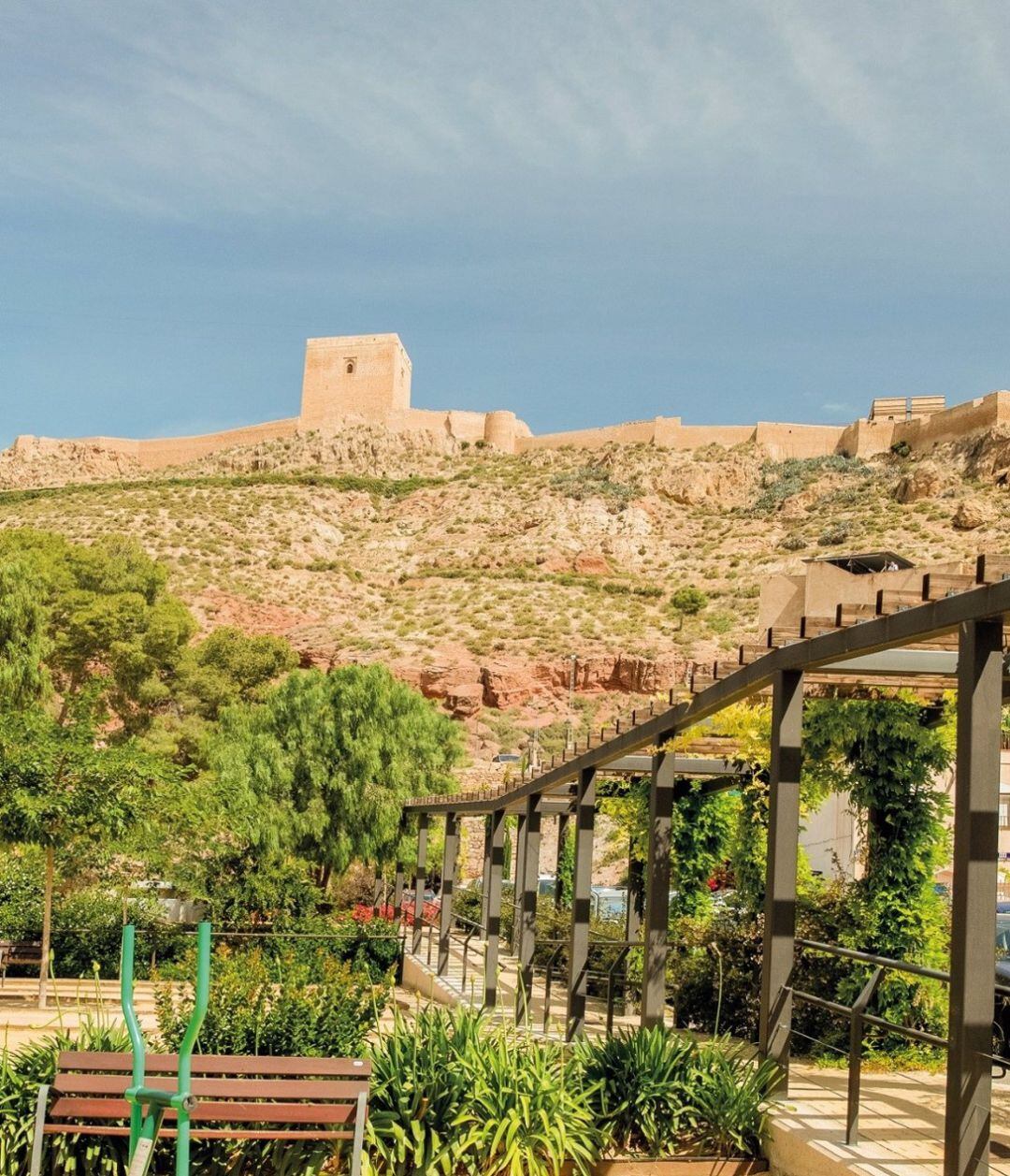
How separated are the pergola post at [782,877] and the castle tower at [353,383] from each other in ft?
258

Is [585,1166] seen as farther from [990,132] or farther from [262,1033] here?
[990,132]

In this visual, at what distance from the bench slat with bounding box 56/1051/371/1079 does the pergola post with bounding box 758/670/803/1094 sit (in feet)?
8.77

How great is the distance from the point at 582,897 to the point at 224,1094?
590cm

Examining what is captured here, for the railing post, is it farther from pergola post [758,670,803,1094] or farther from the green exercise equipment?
the green exercise equipment

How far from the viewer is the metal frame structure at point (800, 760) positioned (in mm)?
5023

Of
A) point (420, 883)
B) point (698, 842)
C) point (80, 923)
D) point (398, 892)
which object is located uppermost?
point (698, 842)

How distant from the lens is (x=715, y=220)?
83.8 ft

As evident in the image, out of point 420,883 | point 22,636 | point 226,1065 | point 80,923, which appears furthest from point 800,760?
point 22,636

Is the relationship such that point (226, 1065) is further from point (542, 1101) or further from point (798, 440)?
point (798, 440)

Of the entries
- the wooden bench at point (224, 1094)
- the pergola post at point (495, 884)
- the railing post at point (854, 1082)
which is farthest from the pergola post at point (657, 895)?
the pergola post at point (495, 884)

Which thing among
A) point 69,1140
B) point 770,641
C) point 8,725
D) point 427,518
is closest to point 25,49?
point 8,725

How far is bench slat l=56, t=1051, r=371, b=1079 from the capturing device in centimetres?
502

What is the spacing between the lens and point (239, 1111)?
198 inches

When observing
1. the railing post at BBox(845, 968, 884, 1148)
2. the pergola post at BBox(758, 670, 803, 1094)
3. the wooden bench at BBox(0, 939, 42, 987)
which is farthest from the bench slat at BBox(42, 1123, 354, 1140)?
the wooden bench at BBox(0, 939, 42, 987)
